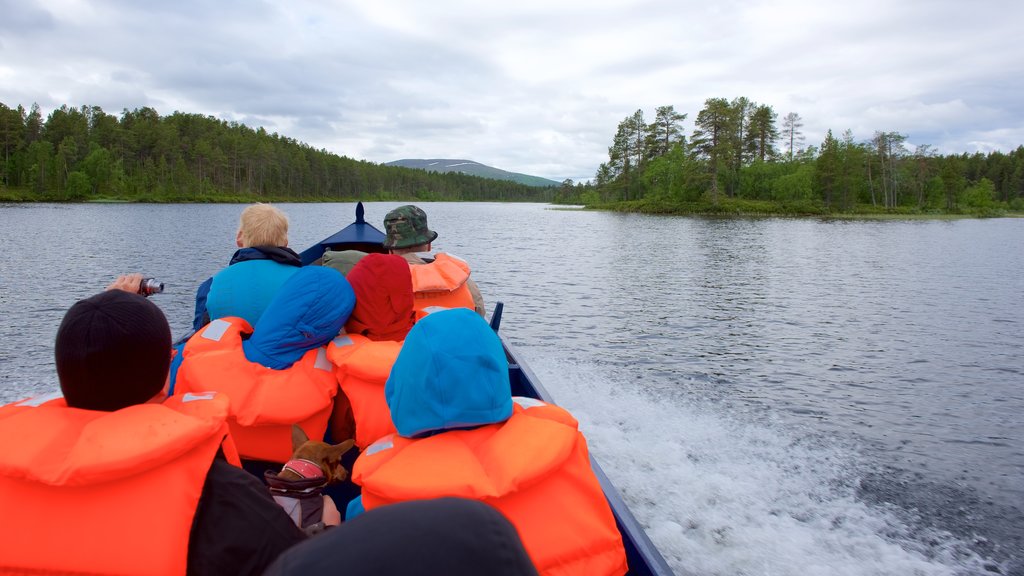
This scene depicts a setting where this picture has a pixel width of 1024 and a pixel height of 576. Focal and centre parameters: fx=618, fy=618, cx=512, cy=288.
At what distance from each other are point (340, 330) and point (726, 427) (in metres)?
4.11

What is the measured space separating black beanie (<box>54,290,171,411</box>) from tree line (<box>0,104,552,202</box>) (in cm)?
7937

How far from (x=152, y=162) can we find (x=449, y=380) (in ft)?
312

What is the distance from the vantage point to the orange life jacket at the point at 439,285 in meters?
4.11

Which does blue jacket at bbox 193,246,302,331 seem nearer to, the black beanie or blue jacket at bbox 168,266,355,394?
blue jacket at bbox 168,266,355,394

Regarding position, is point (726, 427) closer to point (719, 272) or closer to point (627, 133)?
point (719, 272)

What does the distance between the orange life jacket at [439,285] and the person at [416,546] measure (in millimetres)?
3297

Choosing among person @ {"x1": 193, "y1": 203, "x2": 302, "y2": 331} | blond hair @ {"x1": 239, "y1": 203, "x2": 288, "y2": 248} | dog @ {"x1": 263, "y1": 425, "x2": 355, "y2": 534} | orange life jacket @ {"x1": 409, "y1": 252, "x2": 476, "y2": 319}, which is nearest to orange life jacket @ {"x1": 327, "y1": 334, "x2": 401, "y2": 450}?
dog @ {"x1": 263, "y1": 425, "x2": 355, "y2": 534}

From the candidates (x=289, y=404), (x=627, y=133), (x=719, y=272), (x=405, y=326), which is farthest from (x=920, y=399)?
(x=627, y=133)

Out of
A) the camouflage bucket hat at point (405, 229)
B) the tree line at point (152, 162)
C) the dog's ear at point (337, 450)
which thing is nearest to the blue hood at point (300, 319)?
the dog's ear at point (337, 450)

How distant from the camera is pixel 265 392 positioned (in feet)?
8.28

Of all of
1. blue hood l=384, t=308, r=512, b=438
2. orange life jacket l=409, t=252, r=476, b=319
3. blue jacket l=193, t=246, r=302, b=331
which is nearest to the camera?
blue hood l=384, t=308, r=512, b=438

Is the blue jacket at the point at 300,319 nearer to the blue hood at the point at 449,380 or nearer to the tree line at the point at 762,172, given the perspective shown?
the blue hood at the point at 449,380

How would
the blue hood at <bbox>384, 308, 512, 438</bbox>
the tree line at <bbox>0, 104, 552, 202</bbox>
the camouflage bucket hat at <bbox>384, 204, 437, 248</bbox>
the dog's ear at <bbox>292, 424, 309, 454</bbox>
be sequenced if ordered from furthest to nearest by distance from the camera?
the tree line at <bbox>0, 104, 552, 202</bbox> → the camouflage bucket hat at <bbox>384, 204, 437, 248</bbox> → the dog's ear at <bbox>292, 424, 309, 454</bbox> → the blue hood at <bbox>384, 308, 512, 438</bbox>

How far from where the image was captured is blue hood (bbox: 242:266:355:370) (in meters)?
2.61
